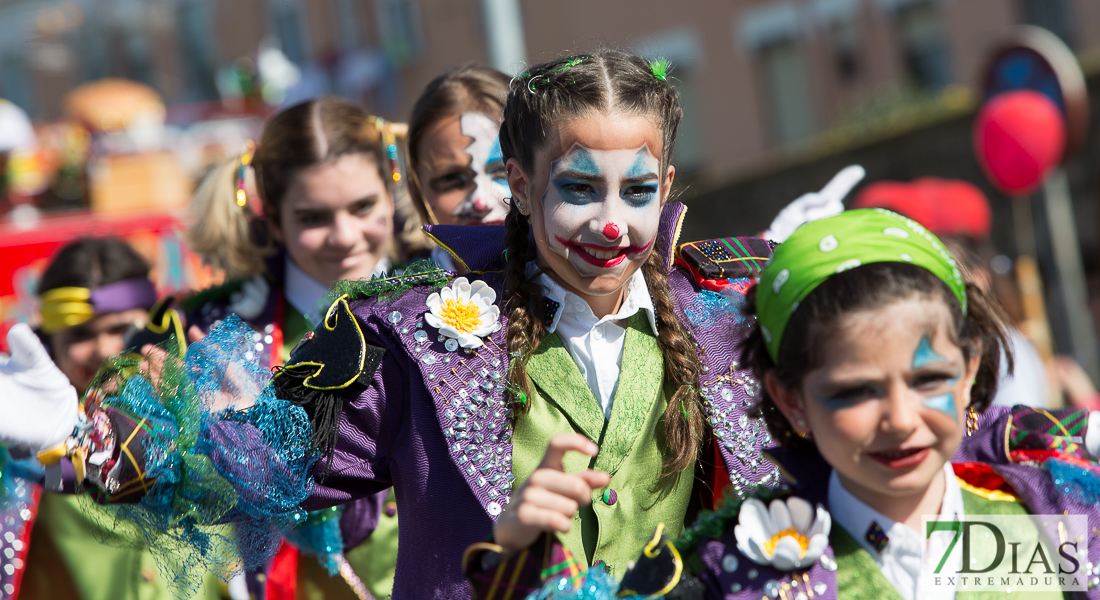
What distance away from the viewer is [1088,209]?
9.68m

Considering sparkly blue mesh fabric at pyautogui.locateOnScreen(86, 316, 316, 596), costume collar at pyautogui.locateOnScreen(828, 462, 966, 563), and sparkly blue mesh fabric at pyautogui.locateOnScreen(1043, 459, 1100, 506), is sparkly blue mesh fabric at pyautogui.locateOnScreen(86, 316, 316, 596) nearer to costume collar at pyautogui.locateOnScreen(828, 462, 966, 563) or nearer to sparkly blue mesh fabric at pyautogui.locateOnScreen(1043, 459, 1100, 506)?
costume collar at pyautogui.locateOnScreen(828, 462, 966, 563)

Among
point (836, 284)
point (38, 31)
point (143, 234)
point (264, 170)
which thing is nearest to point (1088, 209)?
point (143, 234)

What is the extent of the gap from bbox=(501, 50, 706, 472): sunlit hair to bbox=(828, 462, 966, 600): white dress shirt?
411 mm

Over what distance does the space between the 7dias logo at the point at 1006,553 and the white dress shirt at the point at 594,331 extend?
26.8 inches

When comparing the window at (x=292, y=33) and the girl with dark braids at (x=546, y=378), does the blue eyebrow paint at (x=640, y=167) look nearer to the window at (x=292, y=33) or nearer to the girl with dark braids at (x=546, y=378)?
the girl with dark braids at (x=546, y=378)

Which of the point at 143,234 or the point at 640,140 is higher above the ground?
the point at 640,140

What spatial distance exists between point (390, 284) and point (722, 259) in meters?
0.70

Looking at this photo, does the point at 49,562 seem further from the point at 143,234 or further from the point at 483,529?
the point at 143,234

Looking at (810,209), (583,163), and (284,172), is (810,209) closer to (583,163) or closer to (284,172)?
(583,163)

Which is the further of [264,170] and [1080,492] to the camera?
[264,170]

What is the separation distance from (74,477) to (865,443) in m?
1.39

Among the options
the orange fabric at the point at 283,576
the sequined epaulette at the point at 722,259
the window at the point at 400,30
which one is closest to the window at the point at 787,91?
the window at the point at 400,30

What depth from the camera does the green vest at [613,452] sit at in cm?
212

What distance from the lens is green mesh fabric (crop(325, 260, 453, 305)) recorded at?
2.24 meters
